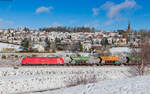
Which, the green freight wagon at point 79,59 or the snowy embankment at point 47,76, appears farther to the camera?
the green freight wagon at point 79,59

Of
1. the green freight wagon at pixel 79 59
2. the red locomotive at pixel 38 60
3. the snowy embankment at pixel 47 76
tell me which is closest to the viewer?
the snowy embankment at pixel 47 76

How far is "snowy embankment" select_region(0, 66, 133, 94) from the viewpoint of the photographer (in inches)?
618

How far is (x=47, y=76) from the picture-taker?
17.6 m

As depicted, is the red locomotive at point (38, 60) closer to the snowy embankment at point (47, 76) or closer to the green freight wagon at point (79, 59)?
the snowy embankment at point (47, 76)

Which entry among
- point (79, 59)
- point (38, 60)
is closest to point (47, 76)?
point (38, 60)

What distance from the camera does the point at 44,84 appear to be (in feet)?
55.1

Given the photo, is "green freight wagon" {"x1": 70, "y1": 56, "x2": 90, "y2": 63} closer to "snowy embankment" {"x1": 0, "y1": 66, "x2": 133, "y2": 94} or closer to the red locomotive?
the red locomotive

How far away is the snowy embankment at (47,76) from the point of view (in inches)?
618

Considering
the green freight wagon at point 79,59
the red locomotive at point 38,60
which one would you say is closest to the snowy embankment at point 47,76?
the red locomotive at point 38,60

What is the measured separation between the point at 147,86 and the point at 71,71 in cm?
1258

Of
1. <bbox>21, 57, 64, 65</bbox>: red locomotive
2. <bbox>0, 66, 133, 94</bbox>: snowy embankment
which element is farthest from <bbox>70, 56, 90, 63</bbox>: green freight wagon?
<bbox>0, 66, 133, 94</bbox>: snowy embankment

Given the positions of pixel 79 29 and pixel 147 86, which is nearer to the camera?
pixel 147 86

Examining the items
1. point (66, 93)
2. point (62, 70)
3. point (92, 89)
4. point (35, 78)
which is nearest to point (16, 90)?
point (35, 78)

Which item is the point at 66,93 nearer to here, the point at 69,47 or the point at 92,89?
the point at 92,89
